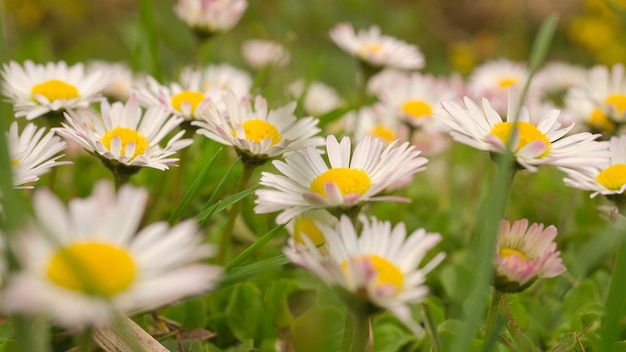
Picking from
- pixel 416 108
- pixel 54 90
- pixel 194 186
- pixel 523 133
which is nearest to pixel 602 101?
pixel 416 108

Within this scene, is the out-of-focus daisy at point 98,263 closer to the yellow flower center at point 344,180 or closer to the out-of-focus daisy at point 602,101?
the yellow flower center at point 344,180

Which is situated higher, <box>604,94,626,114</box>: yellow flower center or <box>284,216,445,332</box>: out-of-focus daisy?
<box>284,216,445,332</box>: out-of-focus daisy

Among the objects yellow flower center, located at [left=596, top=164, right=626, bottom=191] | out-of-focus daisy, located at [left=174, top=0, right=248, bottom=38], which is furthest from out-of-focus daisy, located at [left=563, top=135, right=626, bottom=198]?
out-of-focus daisy, located at [left=174, top=0, right=248, bottom=38]

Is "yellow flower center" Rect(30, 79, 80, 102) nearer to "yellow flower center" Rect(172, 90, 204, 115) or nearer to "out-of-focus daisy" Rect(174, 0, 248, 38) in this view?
"yellow flower center" Rect(172, 90, 204, 115)

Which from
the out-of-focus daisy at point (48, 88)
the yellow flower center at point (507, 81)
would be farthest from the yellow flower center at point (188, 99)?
the yellow flower center at point (507, 81)

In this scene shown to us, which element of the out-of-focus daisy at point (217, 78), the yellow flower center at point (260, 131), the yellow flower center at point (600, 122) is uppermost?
the yellow flower center at point (260, 131)

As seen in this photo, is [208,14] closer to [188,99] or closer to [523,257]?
[188,99]

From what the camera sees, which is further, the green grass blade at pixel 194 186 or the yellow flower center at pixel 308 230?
the yellow flower center at pixel 308 230
